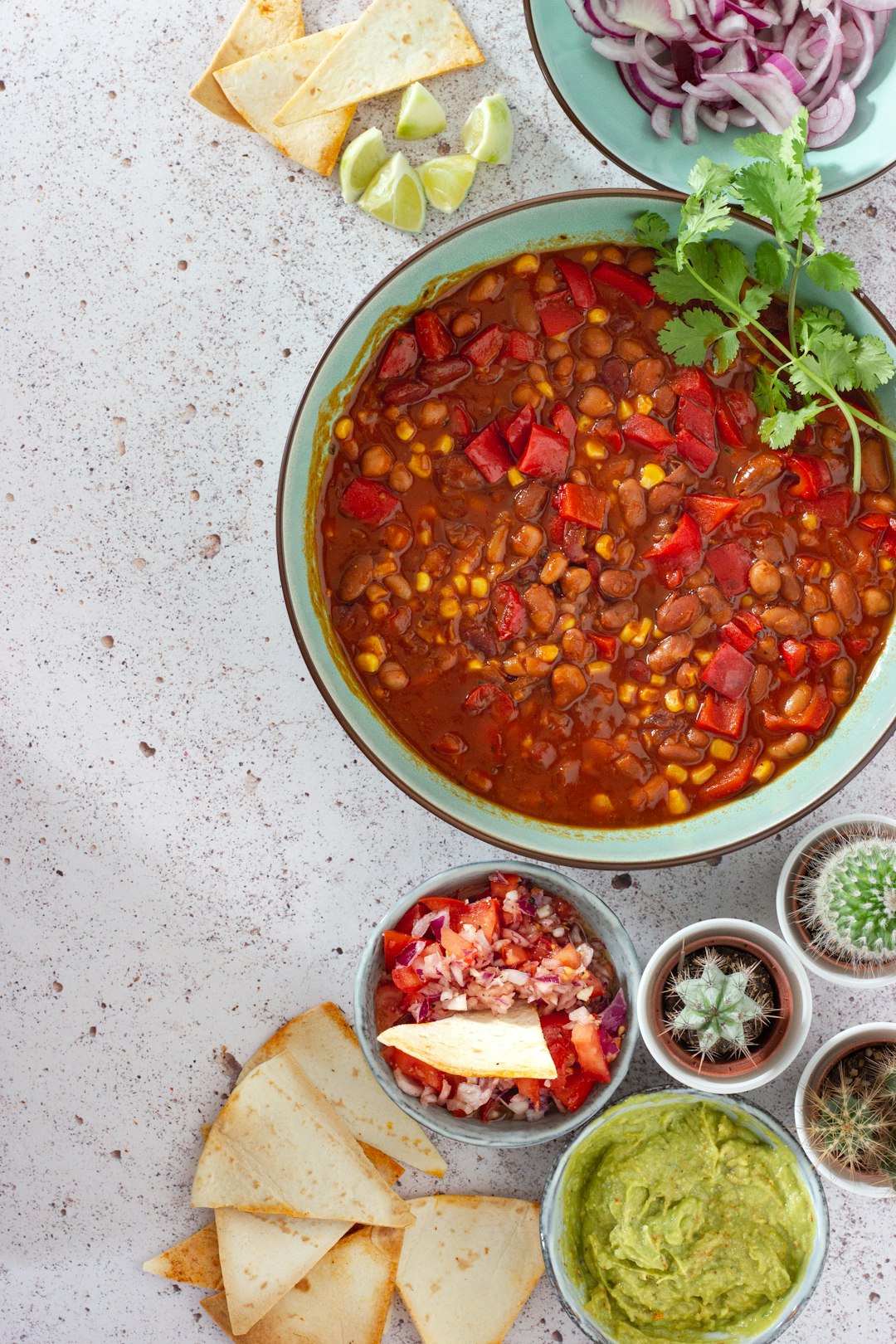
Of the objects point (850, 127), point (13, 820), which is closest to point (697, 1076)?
point (13, 820)

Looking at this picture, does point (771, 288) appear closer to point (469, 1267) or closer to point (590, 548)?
point (590, 548)

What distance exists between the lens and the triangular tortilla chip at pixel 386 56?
3082mm

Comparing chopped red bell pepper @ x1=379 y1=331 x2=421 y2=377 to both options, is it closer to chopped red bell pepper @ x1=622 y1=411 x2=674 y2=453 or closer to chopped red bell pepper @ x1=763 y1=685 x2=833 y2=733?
chopped red bell pepper @ x1=622 y1=411 x2=674 y2=453

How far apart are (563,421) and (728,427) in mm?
476

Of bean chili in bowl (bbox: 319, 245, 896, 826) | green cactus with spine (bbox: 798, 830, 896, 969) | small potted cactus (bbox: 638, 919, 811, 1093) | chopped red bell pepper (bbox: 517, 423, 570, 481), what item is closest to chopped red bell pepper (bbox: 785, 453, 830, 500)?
bean chili in bowl (bbox: 319, 245, 896, 826)

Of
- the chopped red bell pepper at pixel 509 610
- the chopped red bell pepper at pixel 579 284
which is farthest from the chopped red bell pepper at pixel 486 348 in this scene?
the chopped red bell pepper at pixel 509 610

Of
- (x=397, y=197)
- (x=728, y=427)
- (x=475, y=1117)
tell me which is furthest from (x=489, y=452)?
(x=475, y=1117)

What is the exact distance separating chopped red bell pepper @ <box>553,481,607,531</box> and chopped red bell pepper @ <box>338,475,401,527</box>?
0.48m

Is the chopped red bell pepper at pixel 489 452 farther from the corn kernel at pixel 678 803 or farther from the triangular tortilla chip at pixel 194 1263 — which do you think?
the triangular tortilla chip at pixel 194 1263

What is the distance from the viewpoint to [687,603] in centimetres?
289

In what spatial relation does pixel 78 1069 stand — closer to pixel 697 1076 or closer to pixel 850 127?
pixel 697 1076

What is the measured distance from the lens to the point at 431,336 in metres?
2.93

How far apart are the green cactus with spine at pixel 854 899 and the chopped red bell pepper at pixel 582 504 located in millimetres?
1191

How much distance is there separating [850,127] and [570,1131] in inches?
125
